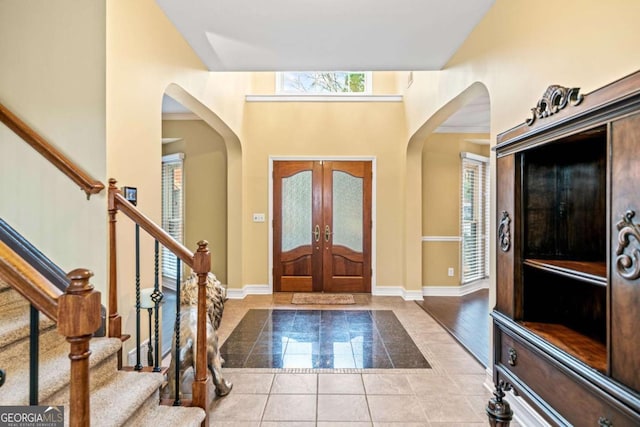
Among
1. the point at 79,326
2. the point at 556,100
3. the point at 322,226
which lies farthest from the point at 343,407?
the point at 322,226

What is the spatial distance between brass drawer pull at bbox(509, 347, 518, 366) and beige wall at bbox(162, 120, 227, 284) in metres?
4.66

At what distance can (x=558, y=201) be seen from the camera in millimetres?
1625

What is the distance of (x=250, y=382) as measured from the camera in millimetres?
2711

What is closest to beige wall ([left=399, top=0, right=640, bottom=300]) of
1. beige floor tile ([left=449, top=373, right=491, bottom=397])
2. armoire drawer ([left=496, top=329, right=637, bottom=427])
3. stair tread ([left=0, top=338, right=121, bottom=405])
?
armoire drawer ([left=496, top=329, right=637, bottom=427])

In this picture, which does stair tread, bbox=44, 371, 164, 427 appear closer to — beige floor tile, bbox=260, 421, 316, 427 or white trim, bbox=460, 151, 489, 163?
beige floor tile, bbox=260, 421, 316, 427

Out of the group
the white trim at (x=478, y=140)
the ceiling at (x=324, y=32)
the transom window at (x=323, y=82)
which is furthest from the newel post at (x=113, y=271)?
the white trim at (x=478, y=140)

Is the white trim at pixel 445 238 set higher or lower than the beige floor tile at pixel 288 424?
higher

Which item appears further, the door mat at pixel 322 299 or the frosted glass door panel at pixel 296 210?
the frosted glass door panel at pixel 296 210

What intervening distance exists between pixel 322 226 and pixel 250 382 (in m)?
3.16

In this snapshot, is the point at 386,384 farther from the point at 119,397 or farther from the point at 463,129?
the point at 463,129

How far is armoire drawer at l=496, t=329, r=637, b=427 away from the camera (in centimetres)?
107

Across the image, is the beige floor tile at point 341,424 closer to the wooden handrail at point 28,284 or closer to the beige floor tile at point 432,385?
the beige floor tile at point 432,385

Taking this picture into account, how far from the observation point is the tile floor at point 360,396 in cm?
223

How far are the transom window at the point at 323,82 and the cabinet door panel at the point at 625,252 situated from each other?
5.17 m
